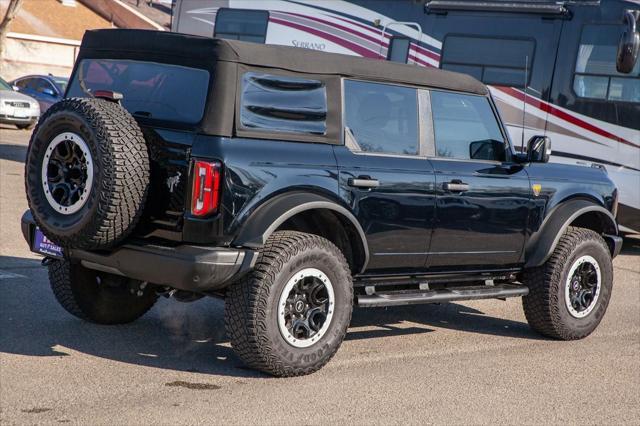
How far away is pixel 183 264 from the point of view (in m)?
5.61

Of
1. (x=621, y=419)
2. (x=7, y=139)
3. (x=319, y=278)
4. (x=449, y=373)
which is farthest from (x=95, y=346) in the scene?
(x=7, y=139)

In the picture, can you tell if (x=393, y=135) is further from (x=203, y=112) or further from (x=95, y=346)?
(x=95, y=346)

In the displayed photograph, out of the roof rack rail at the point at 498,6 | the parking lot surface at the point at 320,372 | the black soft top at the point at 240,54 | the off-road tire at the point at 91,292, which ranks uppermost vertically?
the roof rack rail at the point at 498,6

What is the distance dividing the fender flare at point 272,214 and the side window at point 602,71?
7.59m

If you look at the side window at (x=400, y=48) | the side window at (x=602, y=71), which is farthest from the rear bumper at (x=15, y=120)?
the side window at (x=602, y=71)

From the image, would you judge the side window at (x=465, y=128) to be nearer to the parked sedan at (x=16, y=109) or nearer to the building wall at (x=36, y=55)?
the parked sedan at (x=16, y=109)

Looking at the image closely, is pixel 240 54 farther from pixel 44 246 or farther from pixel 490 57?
pixel 490 57

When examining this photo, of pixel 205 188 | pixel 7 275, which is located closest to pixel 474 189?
pixel 205 188

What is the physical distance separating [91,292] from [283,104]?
1.90 m

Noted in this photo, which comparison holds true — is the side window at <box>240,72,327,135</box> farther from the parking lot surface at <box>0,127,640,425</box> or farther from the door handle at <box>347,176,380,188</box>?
the parking lot surface at <box>0,127,640,425</box>

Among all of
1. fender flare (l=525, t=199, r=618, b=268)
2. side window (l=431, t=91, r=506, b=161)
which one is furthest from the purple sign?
fender flare (l=525, t=199, r=618, b=268)

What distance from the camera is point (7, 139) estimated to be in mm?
22625

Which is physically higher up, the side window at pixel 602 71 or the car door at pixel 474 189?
the side window at pixel 602 71

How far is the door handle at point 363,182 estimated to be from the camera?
6305 mm
